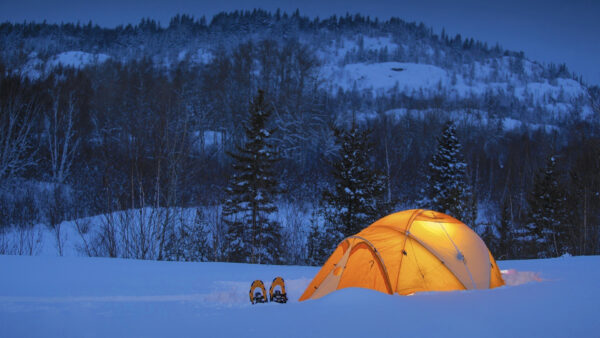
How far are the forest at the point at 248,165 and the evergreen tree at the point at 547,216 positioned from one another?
0.08m

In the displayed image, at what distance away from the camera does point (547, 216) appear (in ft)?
58.6

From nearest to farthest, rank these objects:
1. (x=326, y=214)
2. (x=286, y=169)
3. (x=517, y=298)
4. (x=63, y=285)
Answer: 1. (x=517, y=298)
2. (x=63, y=285)
3. (x=326, y=214)
4. (x=286, y=169)

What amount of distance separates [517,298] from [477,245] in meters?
1.44

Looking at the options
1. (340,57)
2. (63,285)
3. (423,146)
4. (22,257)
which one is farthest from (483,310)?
(340,57)

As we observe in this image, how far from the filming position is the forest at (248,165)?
12.9 m

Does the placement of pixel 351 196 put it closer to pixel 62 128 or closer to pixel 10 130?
pixel 10 130

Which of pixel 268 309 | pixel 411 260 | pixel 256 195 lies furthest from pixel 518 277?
pixel 256 195

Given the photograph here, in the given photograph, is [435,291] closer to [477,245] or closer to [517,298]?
[517,298]

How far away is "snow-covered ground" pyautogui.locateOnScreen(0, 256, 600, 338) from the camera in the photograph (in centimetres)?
361

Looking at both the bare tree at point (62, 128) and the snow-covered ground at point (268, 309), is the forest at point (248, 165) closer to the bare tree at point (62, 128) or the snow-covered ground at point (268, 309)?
the bare tree at point (62, 128)

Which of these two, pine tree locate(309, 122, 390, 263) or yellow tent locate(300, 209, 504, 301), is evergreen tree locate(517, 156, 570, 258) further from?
yellow tent locate(300, 209, 504, 301)

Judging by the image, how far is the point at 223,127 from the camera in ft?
110

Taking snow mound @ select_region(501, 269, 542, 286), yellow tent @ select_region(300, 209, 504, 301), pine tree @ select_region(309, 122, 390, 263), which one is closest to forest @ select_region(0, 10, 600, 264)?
pine tree @ select_region(309, 122, 390, 263)

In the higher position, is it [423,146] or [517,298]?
[423,146]
